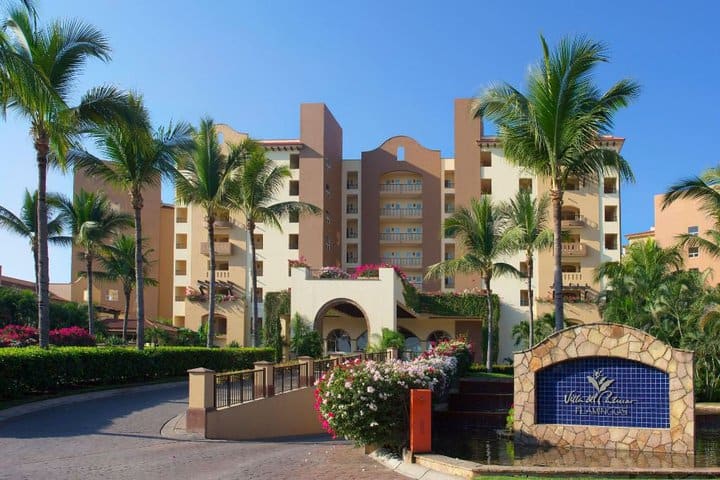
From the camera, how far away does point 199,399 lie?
53.0 feet

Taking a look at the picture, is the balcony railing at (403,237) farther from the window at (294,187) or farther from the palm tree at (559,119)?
the palm tree at (559,119)

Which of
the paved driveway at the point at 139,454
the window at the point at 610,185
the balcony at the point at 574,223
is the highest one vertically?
the window at the point at 610,185

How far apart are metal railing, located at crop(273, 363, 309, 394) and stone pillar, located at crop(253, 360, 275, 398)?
1.77 ft

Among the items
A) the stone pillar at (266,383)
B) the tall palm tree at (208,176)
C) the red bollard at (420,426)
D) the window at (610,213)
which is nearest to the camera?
the red bollard at (420,426)

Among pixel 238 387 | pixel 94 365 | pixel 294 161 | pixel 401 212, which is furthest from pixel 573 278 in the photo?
pixel 238 387

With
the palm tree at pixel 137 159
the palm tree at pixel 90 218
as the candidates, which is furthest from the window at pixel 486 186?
the palm tree at pixel 137 159

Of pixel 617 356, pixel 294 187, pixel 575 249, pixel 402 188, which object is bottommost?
pixel 617 356

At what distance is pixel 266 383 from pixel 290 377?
1.82m

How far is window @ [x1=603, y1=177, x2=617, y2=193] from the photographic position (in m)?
50.0

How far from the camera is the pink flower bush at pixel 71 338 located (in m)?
30.7

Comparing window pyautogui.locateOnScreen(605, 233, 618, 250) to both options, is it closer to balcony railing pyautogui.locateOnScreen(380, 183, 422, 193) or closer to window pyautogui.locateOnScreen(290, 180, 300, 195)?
balcony railing pyautogui.locateOnScreen(380, 183, 422, 193)

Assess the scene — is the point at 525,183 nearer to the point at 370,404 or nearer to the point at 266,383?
the point at 266,383

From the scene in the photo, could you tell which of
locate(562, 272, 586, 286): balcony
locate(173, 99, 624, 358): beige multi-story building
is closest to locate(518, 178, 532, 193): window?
locate(173, 99, 624, 358): beige multi-story building

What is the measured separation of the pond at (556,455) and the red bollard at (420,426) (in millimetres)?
933
